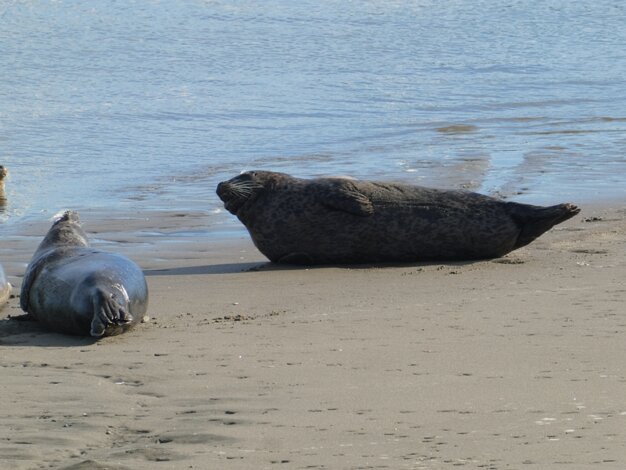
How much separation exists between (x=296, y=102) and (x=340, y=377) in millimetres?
12995

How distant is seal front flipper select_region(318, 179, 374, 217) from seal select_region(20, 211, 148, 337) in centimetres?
224

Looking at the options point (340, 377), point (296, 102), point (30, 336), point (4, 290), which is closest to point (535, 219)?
point (4, 290)

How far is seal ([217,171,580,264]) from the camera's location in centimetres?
786

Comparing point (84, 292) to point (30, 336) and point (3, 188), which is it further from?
point (3, 188)

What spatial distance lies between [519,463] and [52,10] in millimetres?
29378

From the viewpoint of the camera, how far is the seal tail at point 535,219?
25.6 feet

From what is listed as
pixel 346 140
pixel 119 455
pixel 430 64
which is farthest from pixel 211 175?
pixel 430 64

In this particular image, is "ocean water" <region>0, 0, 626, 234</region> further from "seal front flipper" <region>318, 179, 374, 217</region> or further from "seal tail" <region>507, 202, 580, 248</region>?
Answer: "seal tail" <region>507, 202, 580, 248</region>

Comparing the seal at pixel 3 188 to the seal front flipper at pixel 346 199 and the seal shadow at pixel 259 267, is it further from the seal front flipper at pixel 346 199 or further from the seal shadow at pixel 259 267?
the seal front flipper at pixel 346 199

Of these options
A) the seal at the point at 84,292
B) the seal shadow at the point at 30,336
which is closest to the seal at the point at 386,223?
the seal at the point at 84,292

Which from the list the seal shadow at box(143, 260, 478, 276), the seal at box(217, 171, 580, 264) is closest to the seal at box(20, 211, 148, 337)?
the seal shadow at box(143, 260, 478, 276)

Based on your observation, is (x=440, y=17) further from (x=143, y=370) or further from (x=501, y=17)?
(x=143, y=370)

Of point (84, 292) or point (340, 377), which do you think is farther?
point (84, 292)

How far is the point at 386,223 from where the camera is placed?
7934 millimetres
